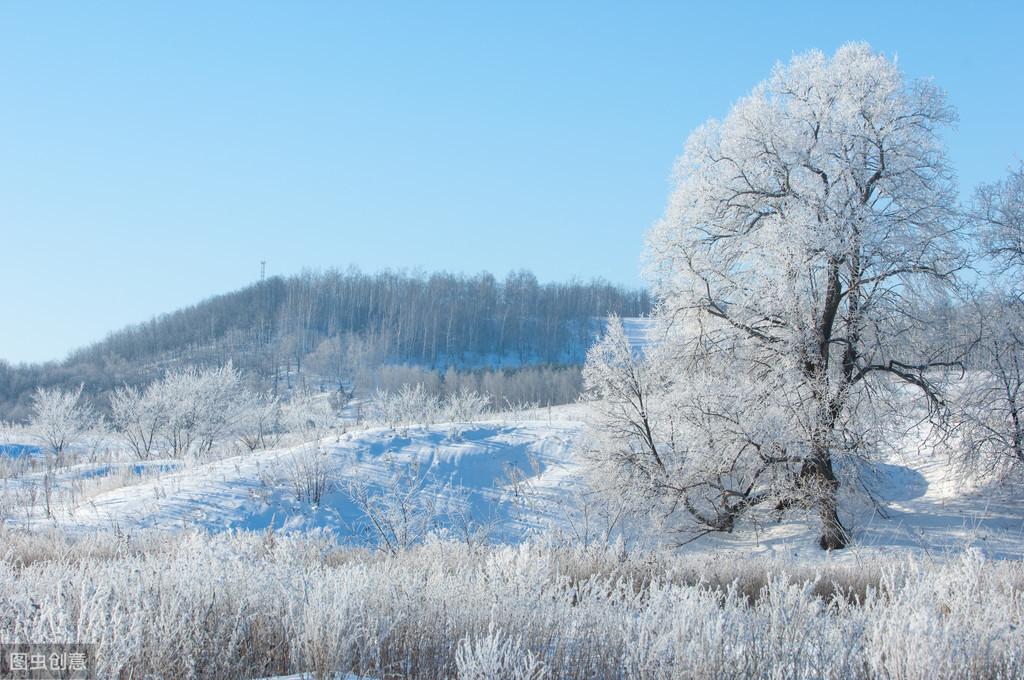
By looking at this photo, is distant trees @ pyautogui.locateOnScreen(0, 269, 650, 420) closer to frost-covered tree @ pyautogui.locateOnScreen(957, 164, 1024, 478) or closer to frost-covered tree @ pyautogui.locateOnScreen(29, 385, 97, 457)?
frost-covered tree @ pyautogui.locateOnScreen(29, 385, 97, 457)

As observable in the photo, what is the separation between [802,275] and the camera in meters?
11.6

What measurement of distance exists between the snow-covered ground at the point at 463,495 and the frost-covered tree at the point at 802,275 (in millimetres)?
1314

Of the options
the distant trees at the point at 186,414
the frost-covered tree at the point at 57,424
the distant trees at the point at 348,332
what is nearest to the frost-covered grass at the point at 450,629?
the distant trees at the point at 186,414

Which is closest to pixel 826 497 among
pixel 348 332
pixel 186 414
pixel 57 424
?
pixel 186 414

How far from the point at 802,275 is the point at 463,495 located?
8013 millimetres

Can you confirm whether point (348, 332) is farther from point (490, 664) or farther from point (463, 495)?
point (490, 664)

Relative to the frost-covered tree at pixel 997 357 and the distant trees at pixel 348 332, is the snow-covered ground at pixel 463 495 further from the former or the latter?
the distant trees at pixel 348 332

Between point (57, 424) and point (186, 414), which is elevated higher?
point (186, 414)

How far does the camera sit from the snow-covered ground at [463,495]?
11492mm

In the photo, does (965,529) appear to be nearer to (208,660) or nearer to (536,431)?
(536,431)

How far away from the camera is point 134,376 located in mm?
88312

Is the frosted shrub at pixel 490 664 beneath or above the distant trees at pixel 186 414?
above

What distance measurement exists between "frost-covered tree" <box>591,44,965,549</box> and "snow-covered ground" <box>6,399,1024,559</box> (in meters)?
1.31

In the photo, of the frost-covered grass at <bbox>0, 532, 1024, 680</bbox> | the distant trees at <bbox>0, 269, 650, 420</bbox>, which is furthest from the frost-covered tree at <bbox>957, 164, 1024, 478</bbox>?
the distant trees at <bbox>0, 269, 650, 420</bbox>
